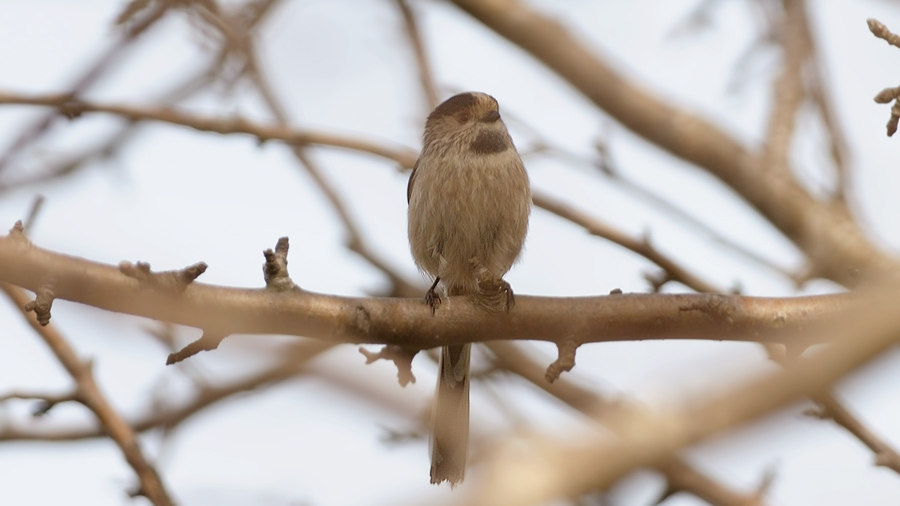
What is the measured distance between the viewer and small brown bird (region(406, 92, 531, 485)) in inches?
192

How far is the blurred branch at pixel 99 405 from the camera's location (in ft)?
11.8

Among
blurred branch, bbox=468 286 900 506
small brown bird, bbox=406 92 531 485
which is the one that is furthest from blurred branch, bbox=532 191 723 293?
blurred branch, bbox=468 286 900 506

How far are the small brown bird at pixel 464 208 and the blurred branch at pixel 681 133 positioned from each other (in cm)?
126

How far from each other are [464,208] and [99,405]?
6.82ft

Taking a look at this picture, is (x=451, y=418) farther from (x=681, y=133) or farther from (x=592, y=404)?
(x=681, y=133)

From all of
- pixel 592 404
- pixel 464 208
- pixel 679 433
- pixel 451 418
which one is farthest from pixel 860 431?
pixel 464 208

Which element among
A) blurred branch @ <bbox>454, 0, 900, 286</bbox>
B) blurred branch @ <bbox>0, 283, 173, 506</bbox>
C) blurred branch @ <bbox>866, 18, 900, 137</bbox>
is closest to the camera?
blurred branch @ <bbox>866, 18, 900, 137</bbox>

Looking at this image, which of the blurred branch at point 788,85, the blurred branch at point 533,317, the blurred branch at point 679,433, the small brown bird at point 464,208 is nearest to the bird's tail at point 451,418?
the small brown bird at point 464,208

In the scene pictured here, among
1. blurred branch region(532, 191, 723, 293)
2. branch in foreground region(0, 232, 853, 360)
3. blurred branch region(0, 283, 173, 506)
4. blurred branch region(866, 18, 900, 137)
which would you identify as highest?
blurred branch region(866, 18, 900, 137)

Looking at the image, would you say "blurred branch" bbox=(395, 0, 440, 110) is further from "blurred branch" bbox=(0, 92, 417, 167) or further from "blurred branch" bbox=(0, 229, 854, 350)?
"blurred branch" bbox=(0, 229, 854, 350)

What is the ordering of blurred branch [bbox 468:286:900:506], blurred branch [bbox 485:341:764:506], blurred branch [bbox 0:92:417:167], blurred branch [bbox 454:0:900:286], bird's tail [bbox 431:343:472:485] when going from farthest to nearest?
blurred branch [bbox 454:0:900:286] < blurred branch [bbox 0:92:417:167] < bird's tail [bbox 431:343:472:485] < blurred branch [bbox 485:341:764:506] < blurred branch [bbox 468:286:900:506]

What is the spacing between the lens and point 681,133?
6324 mm

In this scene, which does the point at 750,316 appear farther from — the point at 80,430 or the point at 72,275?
the point at 80,430

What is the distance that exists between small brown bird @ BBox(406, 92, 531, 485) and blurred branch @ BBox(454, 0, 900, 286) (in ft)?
4.15
